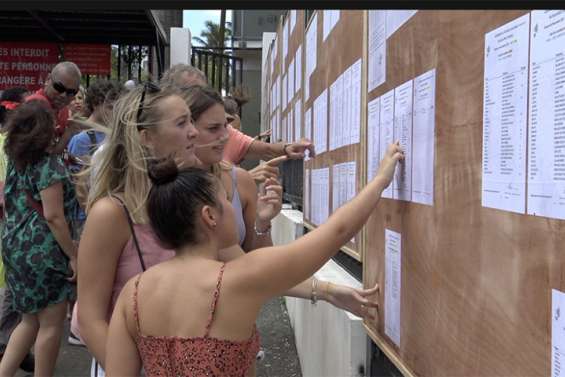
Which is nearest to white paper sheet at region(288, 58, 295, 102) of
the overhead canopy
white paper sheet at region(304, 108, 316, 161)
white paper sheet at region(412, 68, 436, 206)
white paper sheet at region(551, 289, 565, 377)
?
white paper sheet at region(304, 108, 316, 161)

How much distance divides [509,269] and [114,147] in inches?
54.3

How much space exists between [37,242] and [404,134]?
251 cm

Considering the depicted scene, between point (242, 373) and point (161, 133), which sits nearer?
point (242, 373)

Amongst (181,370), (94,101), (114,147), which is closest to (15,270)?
(94,101)

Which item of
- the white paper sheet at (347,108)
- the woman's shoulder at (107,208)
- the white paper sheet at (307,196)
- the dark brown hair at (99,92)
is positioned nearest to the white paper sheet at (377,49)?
the white paper sheet at (347,108)

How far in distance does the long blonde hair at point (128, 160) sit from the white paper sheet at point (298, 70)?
399 cm

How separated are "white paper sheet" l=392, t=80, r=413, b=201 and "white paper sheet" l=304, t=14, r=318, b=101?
102 inches

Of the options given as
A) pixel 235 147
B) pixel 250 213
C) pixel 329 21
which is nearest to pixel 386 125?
Result: pixel 250 213

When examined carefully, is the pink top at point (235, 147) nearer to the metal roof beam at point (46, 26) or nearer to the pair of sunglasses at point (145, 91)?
the pair of sunglasses at point (145, 91)

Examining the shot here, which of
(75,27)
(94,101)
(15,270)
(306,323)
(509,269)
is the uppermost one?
(75,27)

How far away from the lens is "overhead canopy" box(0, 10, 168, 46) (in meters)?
9.89

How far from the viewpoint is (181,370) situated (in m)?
1.85

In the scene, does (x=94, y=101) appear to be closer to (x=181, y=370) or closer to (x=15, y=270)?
(x=15, y=270)

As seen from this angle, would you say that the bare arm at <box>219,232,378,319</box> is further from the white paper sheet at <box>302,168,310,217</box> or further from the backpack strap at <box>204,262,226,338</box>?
the white paper sheet at <box>302,168,310,217</box>
